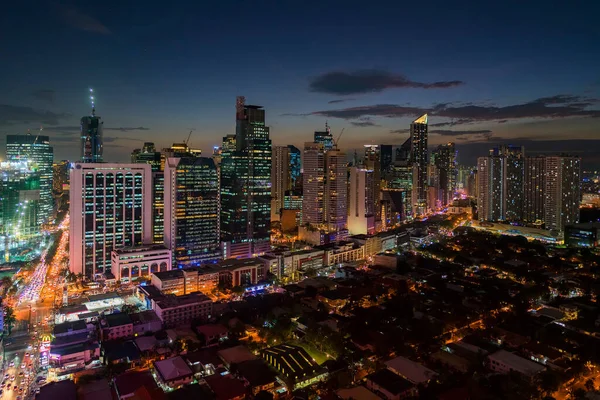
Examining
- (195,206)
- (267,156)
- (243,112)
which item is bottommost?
(195,206)

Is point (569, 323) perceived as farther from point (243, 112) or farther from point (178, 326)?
point (243, 112)

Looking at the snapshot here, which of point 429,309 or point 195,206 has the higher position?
point 195,206

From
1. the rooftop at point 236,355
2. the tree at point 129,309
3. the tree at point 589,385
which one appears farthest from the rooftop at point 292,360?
the tree at point 589,385

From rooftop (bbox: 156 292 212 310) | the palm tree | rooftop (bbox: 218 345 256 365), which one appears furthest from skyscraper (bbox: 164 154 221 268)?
rooftop (bbox: 218 345 256 365)

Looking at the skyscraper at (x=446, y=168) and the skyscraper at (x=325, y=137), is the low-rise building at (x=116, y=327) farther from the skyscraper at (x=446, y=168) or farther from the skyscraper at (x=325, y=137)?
the skyscraper at (x=446, y=168)

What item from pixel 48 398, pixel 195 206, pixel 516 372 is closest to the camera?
pixel 48 398

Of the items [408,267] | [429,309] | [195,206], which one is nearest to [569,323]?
[429,309]

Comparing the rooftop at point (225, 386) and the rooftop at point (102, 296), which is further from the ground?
the rooftop at point (102, 296)
